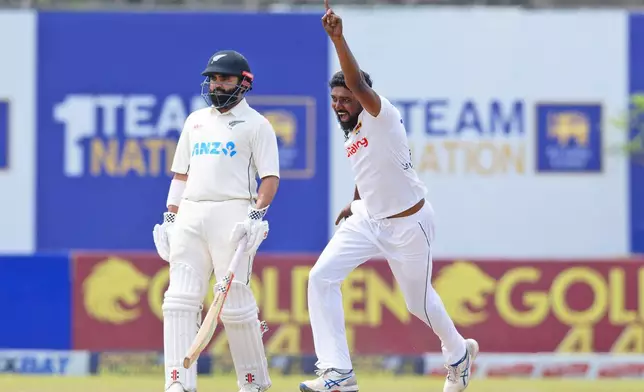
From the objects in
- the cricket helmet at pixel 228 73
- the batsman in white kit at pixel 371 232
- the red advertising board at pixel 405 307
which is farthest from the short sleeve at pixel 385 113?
the red advertising board at pixel 405 307

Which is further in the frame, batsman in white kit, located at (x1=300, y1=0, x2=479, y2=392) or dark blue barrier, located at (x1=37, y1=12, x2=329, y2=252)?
dark blue barrier, located at (x1=37, y1=12, x2=329, y2=252)

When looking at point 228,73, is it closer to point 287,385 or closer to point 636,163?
point 287,385

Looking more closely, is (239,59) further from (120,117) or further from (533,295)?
(120,117)

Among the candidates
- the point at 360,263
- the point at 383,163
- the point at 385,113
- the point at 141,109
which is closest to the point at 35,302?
the point at 360,263

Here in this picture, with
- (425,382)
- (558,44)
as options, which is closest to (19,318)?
(425,382)

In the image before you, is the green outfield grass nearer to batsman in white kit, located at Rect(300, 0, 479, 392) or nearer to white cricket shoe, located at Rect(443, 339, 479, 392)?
white cricket shoe, located at Rect(443, 339, 479, 392)

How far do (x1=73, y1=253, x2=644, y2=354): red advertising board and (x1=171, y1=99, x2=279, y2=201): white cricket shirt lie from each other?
4.19 metres

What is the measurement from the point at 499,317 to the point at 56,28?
26.6 ft

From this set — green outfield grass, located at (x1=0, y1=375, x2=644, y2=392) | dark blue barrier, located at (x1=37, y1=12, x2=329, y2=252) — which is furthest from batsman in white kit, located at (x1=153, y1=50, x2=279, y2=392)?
dark blue barrier, located at (x1=37, y1=12, x2=329, y2=252)

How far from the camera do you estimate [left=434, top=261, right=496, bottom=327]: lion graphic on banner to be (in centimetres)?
1233

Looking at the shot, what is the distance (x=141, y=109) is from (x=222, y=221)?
1027cm

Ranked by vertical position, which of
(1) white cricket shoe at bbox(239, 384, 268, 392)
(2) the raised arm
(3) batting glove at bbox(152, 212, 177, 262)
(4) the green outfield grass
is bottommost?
(4) the green outfield grass

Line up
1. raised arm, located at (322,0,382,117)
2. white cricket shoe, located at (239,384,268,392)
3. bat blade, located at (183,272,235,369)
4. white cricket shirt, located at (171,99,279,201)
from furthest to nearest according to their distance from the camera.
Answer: white cricket shoe, located at (239,384,268,392) → white cricket shirt, located at (171,99,279,201) → bat blade, located at (183,272,235,369) → raised arm, located at (322,0,382,117)

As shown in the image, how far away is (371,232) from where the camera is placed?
802 centimetres
